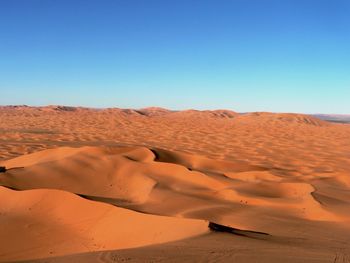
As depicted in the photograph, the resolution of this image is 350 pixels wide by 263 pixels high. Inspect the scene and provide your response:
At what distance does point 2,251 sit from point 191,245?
2178 millimetres

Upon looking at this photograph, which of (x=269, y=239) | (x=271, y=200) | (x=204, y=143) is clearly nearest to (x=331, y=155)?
(x=204, y=143)

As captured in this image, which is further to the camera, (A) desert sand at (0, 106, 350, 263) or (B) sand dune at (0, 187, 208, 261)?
(B) sand dune at (0, 187, 208, 261)

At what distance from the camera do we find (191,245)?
10.4 ft

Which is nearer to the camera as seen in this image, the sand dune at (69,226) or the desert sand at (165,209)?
the desert sand at (165,209)

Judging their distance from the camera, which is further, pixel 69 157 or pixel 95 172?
pixel 69 157

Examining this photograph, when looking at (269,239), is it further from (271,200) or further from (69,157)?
(69,157)

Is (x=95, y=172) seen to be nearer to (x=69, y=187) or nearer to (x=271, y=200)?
(x=69, y=187)

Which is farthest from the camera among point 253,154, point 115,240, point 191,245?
point 253,154

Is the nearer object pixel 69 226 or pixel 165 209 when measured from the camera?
pixel 69 226

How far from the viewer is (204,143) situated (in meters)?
12.8

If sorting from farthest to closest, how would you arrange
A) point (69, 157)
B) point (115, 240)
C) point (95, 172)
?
point (69, 157) → point (95, 172) → point (115, 240)

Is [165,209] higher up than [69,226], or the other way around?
[165,209]

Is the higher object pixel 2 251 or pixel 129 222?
pixel 129 222

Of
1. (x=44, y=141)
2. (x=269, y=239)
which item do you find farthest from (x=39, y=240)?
(x=44, y=141)
